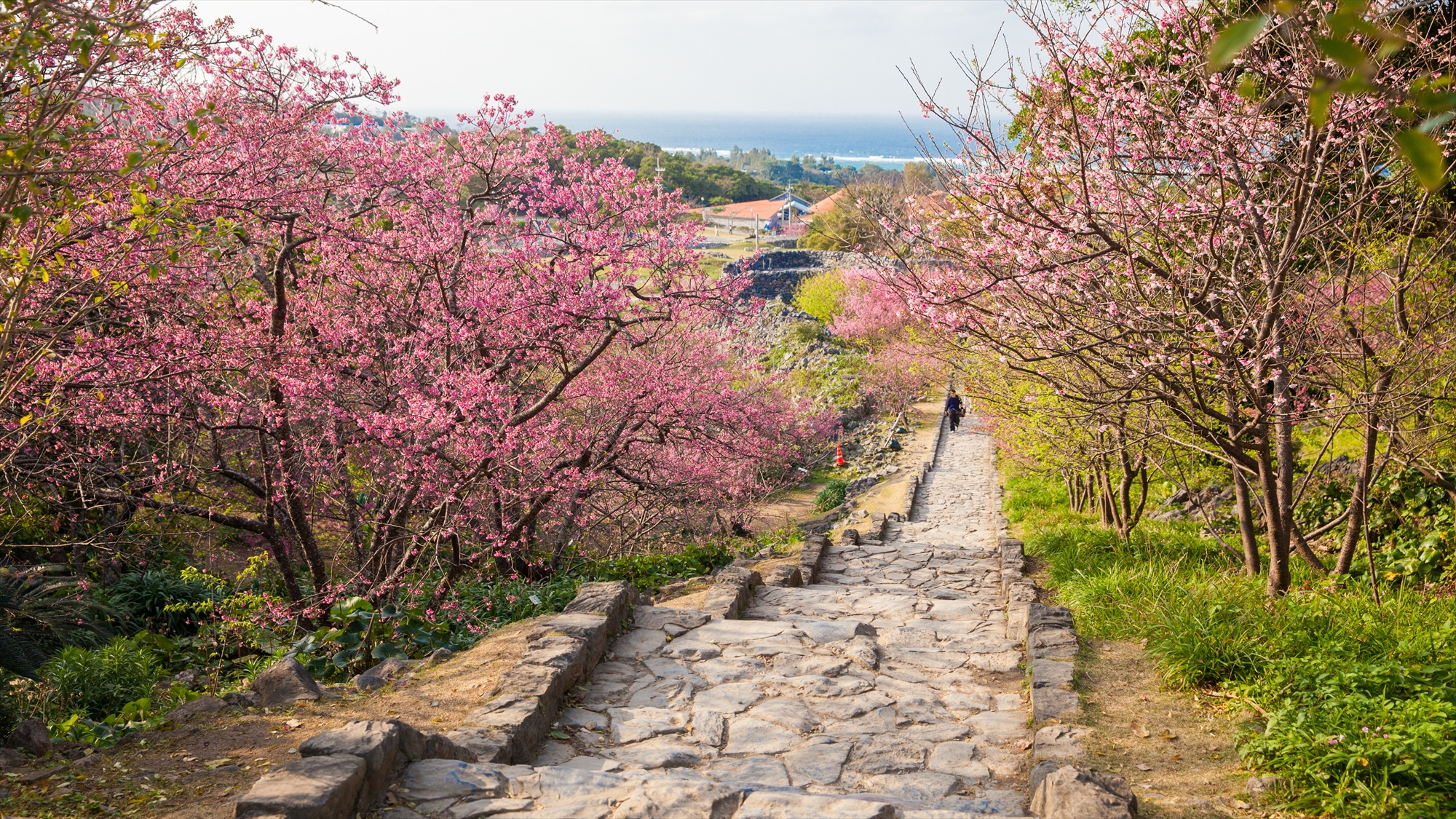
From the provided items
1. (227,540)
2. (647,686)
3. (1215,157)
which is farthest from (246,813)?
(227,540)

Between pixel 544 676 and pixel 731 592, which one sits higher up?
pixel 544 676

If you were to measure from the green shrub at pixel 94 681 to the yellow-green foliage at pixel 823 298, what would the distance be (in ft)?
118

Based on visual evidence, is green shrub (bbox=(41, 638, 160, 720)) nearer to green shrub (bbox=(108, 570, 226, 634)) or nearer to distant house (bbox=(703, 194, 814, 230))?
green shrub (bbox=(108, 570, 226, 634))

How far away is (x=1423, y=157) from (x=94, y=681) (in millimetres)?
7531

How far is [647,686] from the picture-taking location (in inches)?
217

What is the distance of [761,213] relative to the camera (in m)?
80.1

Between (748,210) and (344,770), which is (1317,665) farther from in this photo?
(748,210)

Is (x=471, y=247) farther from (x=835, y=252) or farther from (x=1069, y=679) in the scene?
(x=835, y=252)

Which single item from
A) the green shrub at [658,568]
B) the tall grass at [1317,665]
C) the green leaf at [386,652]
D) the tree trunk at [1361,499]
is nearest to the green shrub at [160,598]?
the green leaf at [386,652]

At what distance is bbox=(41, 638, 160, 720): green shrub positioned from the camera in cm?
597

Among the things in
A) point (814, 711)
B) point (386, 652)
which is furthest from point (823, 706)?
point (386, 652)

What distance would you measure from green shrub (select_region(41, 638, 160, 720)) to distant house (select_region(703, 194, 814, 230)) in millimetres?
68179

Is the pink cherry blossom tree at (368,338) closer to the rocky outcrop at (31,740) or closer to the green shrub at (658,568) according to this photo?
the green shrub at (658,568)

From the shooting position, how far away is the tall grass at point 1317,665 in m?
3.36
